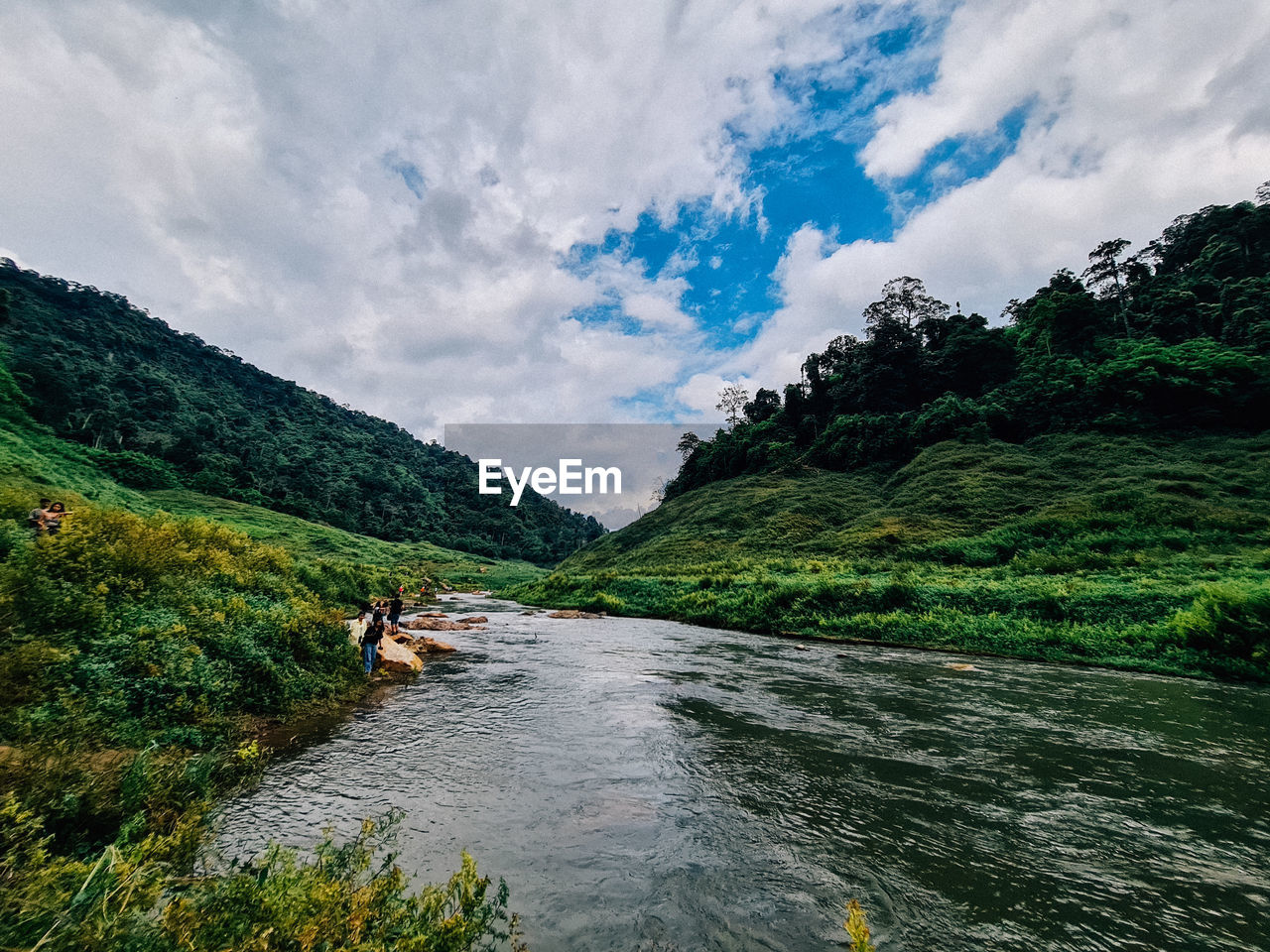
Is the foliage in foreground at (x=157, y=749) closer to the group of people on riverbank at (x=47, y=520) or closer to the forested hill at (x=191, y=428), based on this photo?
the group of people on riverbank at (x=47, y=520)

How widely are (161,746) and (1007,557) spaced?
163 feet

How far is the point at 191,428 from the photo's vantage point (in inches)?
5005

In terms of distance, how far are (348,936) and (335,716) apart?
11.3 m

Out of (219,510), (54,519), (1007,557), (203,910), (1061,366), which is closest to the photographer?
(203,910)

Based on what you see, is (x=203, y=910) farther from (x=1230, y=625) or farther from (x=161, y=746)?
(x=1230, y=625)

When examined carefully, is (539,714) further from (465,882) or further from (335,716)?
(465,882)

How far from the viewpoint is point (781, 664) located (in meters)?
23.7

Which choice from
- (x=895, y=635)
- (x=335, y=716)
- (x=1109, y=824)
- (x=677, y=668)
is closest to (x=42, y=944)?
(x=335, y=716)

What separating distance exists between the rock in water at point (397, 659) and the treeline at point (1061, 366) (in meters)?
81.5

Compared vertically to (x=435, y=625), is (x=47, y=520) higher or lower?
higher

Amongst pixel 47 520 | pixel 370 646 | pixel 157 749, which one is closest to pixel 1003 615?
pixel 370 646

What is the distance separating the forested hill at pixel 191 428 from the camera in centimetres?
10138

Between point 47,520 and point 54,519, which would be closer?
point 47,520

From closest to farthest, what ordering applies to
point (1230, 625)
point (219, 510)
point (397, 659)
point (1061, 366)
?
point (397, 659)
point (1230, 625)
point (1061, 366)
point (219, 510)
